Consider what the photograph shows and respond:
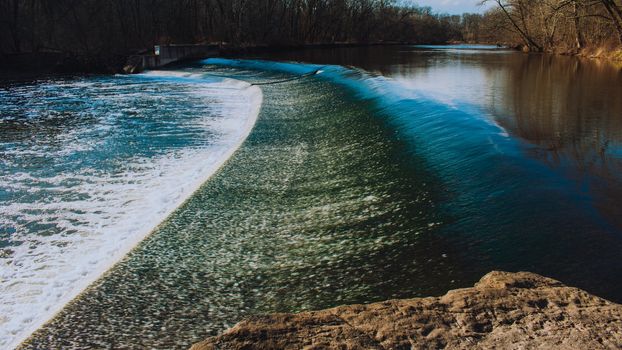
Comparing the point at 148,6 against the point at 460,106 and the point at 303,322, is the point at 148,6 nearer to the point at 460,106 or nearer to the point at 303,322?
the point at 460,106

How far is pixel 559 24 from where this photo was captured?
35.0 meters

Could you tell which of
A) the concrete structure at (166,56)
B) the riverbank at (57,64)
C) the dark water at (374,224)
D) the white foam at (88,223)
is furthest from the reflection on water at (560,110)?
the riverbank at (57,64)

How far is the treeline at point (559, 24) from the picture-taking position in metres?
25.6

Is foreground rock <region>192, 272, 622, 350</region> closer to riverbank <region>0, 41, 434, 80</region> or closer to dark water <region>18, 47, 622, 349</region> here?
dark water <region>18, 47, 622, 349</region>

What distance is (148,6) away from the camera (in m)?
47.5

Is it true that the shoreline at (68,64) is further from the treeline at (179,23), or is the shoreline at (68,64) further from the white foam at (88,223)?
the white foam at (88,223)

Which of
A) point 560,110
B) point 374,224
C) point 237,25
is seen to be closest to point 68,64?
point 237,25

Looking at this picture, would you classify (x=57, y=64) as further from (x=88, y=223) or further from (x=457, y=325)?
(x=457, y=325)

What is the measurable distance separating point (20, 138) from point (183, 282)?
29.9 ft

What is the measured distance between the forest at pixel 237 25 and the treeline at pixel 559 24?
0.07 meters

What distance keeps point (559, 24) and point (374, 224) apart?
Answer: 35723 millimetres

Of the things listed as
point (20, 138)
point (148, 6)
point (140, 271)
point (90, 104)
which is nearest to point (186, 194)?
point (140, 271)

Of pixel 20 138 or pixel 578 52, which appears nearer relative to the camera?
pixel 20 138

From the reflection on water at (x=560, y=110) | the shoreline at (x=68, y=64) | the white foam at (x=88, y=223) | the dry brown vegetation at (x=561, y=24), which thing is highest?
the dry brown vegetation at (x=561, y=24)
